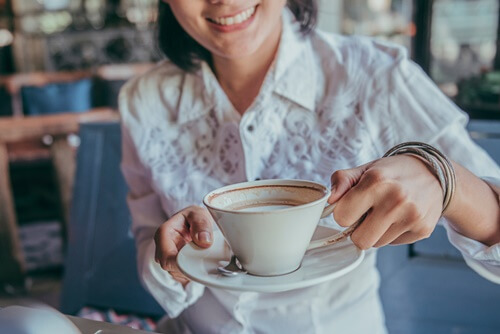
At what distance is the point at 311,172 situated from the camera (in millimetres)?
979

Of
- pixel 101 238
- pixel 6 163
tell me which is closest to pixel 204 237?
pixel 101 238

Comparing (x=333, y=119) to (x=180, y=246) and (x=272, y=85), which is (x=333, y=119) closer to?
(x=272, y=85)

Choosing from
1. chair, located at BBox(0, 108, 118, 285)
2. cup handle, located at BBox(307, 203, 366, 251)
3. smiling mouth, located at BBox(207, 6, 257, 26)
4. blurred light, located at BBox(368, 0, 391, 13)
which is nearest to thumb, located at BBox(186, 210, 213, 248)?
cup handle, located at BBox(307, 203, 366, 251)

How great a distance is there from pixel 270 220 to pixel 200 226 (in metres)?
0.16

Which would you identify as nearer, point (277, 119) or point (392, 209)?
point (392, 209)

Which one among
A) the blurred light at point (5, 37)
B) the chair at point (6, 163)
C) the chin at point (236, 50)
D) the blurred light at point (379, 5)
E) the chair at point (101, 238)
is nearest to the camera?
the chin at point (236, 50)

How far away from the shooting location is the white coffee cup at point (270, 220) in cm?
60

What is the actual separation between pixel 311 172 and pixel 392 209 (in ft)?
1.15

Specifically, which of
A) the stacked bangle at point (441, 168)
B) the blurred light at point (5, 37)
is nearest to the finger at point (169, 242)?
the stacked bangle at point (441, 168)

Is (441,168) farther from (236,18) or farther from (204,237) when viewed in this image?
(236,18)

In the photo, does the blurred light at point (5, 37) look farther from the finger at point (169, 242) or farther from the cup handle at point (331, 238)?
the cup handle at point (331, 238)

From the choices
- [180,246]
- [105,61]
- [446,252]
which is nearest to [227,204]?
[180,246]

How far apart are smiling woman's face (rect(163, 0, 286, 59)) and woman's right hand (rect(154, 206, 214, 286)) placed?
30 cm

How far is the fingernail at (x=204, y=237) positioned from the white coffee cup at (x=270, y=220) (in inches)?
1.8
